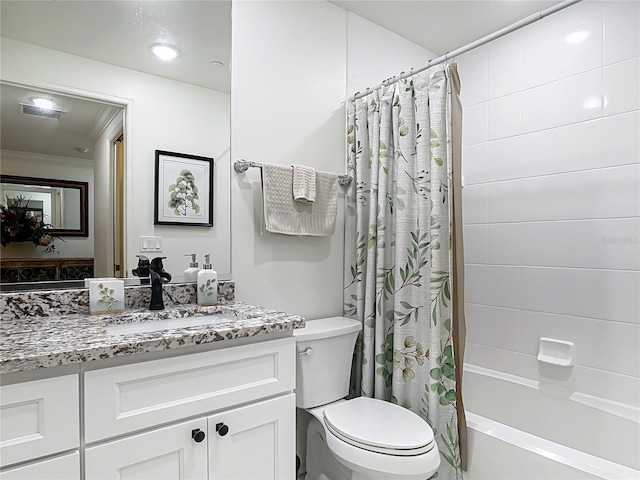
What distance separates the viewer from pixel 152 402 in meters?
1.06

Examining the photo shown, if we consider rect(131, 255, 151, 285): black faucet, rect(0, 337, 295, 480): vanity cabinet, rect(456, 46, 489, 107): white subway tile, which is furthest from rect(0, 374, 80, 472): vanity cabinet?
rect(456, 46, 489, 107): white subway tile

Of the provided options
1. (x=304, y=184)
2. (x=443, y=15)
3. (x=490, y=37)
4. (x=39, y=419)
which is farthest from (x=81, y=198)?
(x=443, y=15)

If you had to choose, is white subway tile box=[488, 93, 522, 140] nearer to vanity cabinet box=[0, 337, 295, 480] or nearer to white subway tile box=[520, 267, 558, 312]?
white subway tile box=[520, 267, 558, 312]

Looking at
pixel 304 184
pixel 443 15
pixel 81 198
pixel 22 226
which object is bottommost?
pixel 22 226

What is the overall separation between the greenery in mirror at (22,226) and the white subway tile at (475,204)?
2.24 m

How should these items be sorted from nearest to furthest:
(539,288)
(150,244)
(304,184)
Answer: (150,244) < (304,184) < (539,288)

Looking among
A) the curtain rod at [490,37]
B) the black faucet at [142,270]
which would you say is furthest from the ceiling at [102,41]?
the curtain rod at [490,37]

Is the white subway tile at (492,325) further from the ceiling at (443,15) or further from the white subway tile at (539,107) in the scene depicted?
the ceiling at (443,15)

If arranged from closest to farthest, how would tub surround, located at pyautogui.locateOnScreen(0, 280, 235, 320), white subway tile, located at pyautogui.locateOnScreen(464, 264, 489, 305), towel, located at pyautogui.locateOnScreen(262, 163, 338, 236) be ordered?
1. tub surround, located at pyautogui.locateOnScreen(0, 280, 235, 320)
2. towel, located at pyautogui.locateOnScreen(262, 163, 338, 236)
3. white subway tile, located at pyautogui.locateOnScreen(464, 264, 489, 305)

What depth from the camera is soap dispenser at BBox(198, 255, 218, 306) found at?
1.58m

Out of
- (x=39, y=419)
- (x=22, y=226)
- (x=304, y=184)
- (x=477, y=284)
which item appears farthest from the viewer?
(x=477, y=284)

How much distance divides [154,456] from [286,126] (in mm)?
1481

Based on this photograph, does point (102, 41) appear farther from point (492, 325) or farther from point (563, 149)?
point (492, 325)

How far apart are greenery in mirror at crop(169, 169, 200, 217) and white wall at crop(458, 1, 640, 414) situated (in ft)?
5.72
